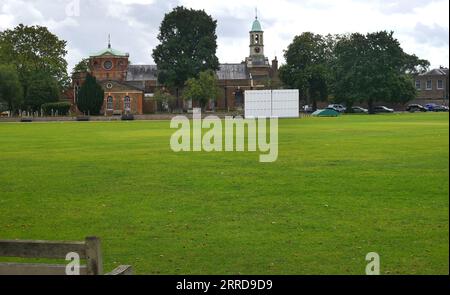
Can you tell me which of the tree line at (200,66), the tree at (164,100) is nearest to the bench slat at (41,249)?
the tree line at (200,66)

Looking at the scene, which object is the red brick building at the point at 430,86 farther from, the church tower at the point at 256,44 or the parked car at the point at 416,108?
the church tower at the point at 256,44

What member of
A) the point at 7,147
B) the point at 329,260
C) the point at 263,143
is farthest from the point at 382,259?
the point at 7,147

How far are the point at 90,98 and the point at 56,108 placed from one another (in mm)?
5029

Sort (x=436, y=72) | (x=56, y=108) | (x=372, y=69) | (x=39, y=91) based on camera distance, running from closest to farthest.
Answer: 1. (x=372, y=69)
2. (x=56, y=108)
3. (x=39, y=91)
4. (x=436, y=72)

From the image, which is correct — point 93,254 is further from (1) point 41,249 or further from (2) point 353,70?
(2) point 353,70

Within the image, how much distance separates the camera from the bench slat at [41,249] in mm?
6457

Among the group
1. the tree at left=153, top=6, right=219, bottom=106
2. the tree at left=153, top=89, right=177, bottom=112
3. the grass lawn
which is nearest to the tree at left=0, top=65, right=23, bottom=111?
the tree at left=153, top=6, right=219, bottom=106

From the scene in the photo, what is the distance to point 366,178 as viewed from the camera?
1766 centimetres

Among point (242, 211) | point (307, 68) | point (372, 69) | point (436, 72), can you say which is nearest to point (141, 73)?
point (307, 68)

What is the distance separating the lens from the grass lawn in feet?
31.5

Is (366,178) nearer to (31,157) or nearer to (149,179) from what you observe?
(149,179)

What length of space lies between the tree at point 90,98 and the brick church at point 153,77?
10155mm

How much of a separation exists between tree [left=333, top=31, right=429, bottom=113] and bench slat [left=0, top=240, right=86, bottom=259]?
83956 millimetres

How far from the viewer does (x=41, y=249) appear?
669 cm
